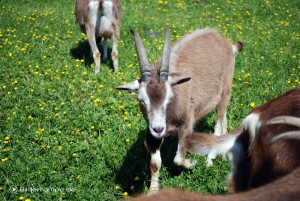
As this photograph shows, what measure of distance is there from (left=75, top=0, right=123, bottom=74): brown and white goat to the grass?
1.43 ft

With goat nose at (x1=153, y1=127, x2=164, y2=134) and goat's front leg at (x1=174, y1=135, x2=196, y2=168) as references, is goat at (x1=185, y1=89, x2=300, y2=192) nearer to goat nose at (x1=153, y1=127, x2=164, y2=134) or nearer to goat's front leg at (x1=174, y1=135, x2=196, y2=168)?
goat nose at (x1=153, y1=127, x2=164, y2=134)

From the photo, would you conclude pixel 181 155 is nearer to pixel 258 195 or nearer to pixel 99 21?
pixel 258 195

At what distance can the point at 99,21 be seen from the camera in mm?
8125

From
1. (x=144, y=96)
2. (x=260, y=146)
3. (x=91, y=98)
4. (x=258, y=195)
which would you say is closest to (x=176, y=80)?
(x=144, y=96)

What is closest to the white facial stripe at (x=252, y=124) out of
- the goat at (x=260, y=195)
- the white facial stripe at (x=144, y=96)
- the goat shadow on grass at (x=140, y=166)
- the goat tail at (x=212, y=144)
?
the goat tail at (x=212, y=144)

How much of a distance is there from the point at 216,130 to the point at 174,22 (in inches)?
226

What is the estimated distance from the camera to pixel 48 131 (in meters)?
5.40

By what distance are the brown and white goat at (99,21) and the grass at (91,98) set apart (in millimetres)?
436

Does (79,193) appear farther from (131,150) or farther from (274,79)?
(274,79)

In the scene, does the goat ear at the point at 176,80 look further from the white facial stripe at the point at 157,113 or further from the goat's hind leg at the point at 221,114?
the goat's hind leg at the point at 221,114

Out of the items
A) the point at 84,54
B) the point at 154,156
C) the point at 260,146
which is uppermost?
the point at 260,146

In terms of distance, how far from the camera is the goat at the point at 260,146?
7.86 ft

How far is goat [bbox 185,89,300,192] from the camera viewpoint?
2396mm

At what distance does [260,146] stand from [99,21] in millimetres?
6328
